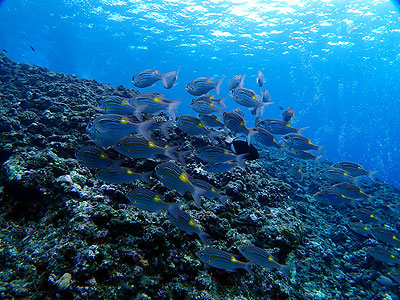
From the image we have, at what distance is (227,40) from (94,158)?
122 ft

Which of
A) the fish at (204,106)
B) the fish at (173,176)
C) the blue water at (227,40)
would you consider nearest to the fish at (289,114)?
the fish at (204,106)

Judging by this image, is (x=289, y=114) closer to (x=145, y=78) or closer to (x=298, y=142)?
(x=298, y=142)

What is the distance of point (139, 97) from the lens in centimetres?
486

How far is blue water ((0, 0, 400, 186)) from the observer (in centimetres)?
2664

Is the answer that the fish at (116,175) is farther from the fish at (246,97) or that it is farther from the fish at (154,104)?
the fish at (246,97)

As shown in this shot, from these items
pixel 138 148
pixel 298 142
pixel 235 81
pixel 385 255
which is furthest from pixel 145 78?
pixel 385 255

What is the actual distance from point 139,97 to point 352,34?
123 feet

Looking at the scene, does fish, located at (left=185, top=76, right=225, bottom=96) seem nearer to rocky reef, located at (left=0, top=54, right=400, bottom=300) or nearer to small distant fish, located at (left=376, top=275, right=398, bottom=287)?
rocky reef, located at (left=0, top=54, right=400, bottom=300)

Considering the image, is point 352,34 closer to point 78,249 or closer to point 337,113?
point 78,249

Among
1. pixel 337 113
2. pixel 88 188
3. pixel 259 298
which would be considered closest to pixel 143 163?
pixel 88 188

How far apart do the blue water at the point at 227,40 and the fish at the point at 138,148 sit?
517 inches

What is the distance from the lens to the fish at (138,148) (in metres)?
3.28

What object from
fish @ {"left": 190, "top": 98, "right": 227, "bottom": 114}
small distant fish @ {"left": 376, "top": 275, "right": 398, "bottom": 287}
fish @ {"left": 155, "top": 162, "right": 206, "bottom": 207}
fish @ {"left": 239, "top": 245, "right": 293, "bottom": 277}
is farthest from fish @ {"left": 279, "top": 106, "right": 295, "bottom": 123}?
fish @ {"left": 155, "top": 162, "right": 206, "bottom": 207}

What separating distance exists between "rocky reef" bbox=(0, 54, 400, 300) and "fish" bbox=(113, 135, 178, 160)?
1.06 metres
